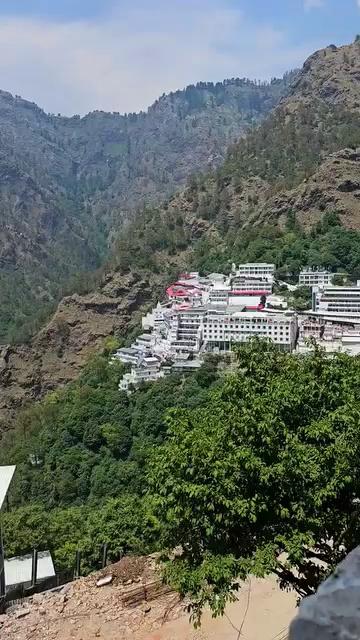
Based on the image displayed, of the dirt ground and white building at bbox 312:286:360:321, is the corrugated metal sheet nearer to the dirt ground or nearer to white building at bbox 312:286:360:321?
the dirt ground

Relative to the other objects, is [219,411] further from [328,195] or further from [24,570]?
[328,195]

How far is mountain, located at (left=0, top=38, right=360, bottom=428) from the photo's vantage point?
60.5 metres

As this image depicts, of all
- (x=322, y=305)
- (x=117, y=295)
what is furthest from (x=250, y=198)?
(x=322, y=305)

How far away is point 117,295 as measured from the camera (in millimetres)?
68312

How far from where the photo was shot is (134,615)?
910 centimetres

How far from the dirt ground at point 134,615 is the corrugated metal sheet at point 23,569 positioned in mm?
4250

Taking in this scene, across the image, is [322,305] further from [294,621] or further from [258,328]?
[294,621]

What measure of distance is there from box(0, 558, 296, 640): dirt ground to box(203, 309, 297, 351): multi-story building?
31.6 meters

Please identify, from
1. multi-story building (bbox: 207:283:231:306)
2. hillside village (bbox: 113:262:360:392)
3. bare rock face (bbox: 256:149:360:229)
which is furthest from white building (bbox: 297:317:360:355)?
bare rock face (bbox: 256:149:360:229)

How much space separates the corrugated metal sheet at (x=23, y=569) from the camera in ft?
45.2

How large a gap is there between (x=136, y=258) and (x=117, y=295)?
714 cm

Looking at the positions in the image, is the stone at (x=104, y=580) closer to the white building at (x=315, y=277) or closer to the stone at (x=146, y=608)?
the stone at (x=146, y=608)

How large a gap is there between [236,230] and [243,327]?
108 ft

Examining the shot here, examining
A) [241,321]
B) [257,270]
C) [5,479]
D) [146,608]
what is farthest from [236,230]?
[146,608]
